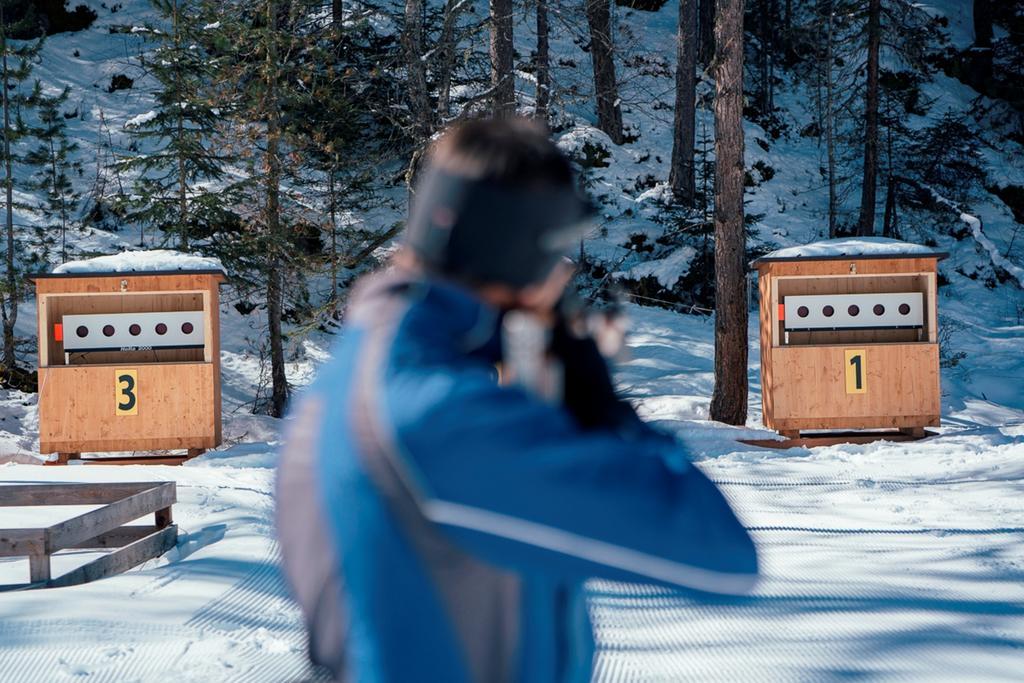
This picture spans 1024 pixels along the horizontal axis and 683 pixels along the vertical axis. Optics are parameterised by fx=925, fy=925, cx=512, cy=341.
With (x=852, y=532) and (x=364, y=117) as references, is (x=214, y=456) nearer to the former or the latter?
(x=852, y=532)

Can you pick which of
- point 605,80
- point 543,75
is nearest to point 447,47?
point 543,75

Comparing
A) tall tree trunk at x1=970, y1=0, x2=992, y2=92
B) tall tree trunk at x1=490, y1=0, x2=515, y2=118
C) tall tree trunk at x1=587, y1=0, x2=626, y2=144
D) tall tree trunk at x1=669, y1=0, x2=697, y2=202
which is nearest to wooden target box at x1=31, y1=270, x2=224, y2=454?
tall tree trunk at x1=490, y1=0, x2=515, y2=118

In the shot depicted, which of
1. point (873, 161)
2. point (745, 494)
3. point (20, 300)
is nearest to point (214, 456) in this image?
point (745, 494)

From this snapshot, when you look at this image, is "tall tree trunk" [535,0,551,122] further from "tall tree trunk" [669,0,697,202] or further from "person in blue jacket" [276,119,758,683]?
"person in blue jacket" [276,119,758,683]

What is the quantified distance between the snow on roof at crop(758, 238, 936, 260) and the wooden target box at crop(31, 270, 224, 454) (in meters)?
6.17

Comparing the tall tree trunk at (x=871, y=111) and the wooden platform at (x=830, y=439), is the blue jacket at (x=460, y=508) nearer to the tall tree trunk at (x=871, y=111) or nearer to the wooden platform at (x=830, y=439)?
the wooden platform at (x=830, y=439)

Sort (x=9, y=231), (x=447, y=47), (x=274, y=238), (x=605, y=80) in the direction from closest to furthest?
(x=447, y=47) < (x=274, y=238) < (x=9, y=231) < (x=605, y=80)

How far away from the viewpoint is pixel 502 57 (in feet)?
39.0

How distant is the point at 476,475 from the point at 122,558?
198 inches

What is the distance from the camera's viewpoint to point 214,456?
9.50 metres

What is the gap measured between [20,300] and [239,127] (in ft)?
17.3

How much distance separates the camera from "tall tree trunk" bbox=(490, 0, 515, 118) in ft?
37.7

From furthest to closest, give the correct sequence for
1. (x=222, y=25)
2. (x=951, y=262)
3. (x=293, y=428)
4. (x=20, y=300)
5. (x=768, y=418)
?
(x=951, y=262) < (x=20, y=300) < (x=222, y=25) < (x=768, y=418) < (x=293, y=428)

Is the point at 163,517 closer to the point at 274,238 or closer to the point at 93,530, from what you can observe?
the point at 93,530
